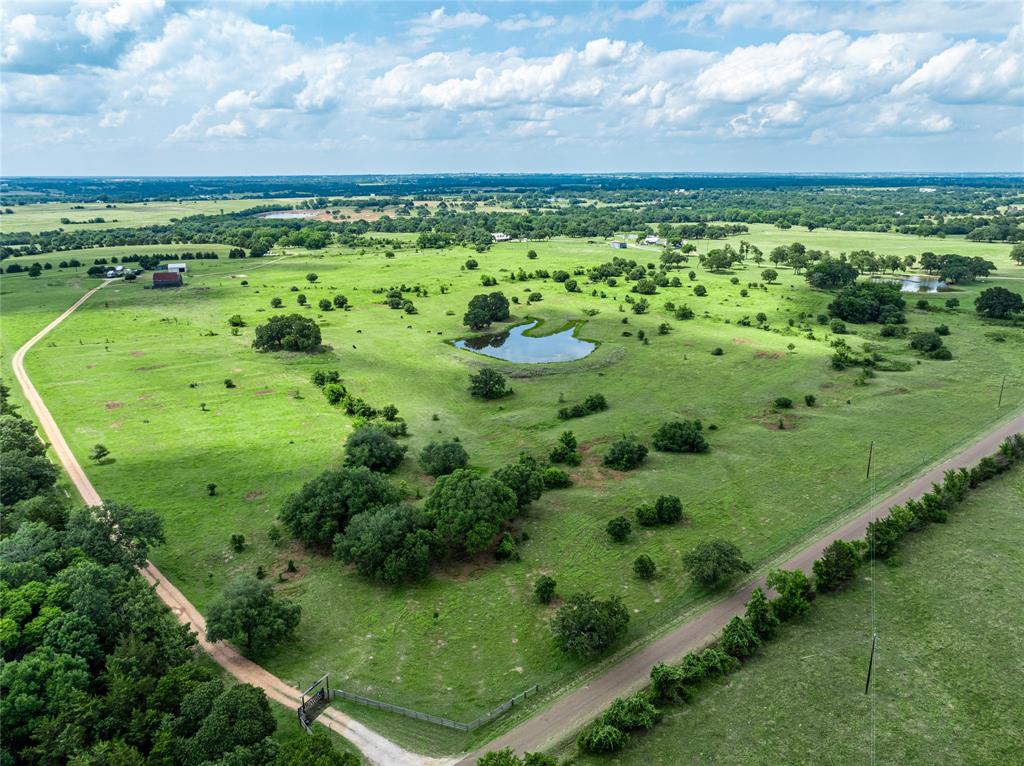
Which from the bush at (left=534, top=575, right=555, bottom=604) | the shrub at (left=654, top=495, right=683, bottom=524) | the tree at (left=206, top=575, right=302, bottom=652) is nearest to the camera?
the tree at (left=206, top=575, right=302, bottom=652)

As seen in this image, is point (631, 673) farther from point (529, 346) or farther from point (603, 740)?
point (529, 346)

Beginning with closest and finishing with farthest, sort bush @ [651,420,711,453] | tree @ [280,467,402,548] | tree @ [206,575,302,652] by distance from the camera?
tree @ [206,575,302,652] < tree @ [280,467,402,548] < bush @ [651,420,711,453]

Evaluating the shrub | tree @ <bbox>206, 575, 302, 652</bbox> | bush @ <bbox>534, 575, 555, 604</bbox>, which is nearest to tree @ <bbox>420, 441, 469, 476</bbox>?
bush @ <bbox>534, 575, 555, 604</bbox>

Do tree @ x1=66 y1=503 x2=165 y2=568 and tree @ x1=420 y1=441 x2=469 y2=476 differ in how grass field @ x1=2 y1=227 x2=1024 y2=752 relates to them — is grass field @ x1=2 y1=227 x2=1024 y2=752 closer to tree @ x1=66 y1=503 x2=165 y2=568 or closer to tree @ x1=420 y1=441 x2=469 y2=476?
tree @ x1=420 y1=441 x2=469 y2=476

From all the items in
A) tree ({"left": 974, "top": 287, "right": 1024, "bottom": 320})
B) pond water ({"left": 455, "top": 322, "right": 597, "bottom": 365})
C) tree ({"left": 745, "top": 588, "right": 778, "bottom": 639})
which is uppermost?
tree ({"left": 974, "top": 287, "right": 1024, "bottom": 320})

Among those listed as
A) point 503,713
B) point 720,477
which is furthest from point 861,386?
point 503,713

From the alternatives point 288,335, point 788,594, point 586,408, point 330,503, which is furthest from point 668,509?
point 288,335

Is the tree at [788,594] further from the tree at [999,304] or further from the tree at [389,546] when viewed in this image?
the tree at [999,304]

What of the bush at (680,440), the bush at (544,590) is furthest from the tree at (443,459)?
the bush at (680,440)
